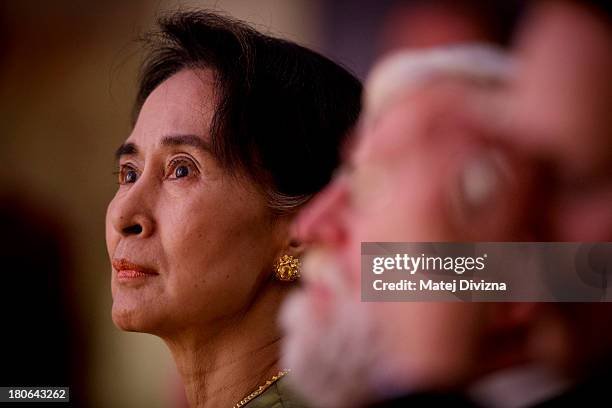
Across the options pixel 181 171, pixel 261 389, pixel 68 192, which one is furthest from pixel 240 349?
pixel 68 192

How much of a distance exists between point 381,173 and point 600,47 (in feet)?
1.20

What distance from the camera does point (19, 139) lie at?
71.1 inches

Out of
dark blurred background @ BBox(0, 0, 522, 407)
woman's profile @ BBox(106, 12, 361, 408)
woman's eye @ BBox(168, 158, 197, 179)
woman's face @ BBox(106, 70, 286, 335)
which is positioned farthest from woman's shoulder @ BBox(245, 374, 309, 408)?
woman's eye @ BBox(168, 158, 197, 179)

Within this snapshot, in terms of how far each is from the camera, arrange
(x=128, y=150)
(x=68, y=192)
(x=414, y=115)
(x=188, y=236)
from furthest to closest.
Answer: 1. (x=68, y=192)
2. (x=128, y=150)
3. (x=188, y=236)
4. (x=414, y=115)

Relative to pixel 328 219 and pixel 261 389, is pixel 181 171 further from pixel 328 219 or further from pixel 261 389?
pixel 261 389

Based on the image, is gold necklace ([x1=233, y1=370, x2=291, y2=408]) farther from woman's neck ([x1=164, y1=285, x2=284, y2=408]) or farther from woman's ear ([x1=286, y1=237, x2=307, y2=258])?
woman's ear ([x1=286, y1=237, x2=307, y2=258])

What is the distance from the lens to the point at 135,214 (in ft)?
5.13

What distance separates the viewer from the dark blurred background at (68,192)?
1.76 m

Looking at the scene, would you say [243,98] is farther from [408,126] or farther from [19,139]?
[19,139]

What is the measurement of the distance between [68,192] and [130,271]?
0.31m

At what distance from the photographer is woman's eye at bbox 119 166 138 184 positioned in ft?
5.44

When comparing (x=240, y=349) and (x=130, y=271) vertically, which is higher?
(x=130, y=271)

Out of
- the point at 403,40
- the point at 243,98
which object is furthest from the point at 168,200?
the point at 403,40

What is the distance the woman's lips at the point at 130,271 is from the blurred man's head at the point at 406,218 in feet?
0.78
